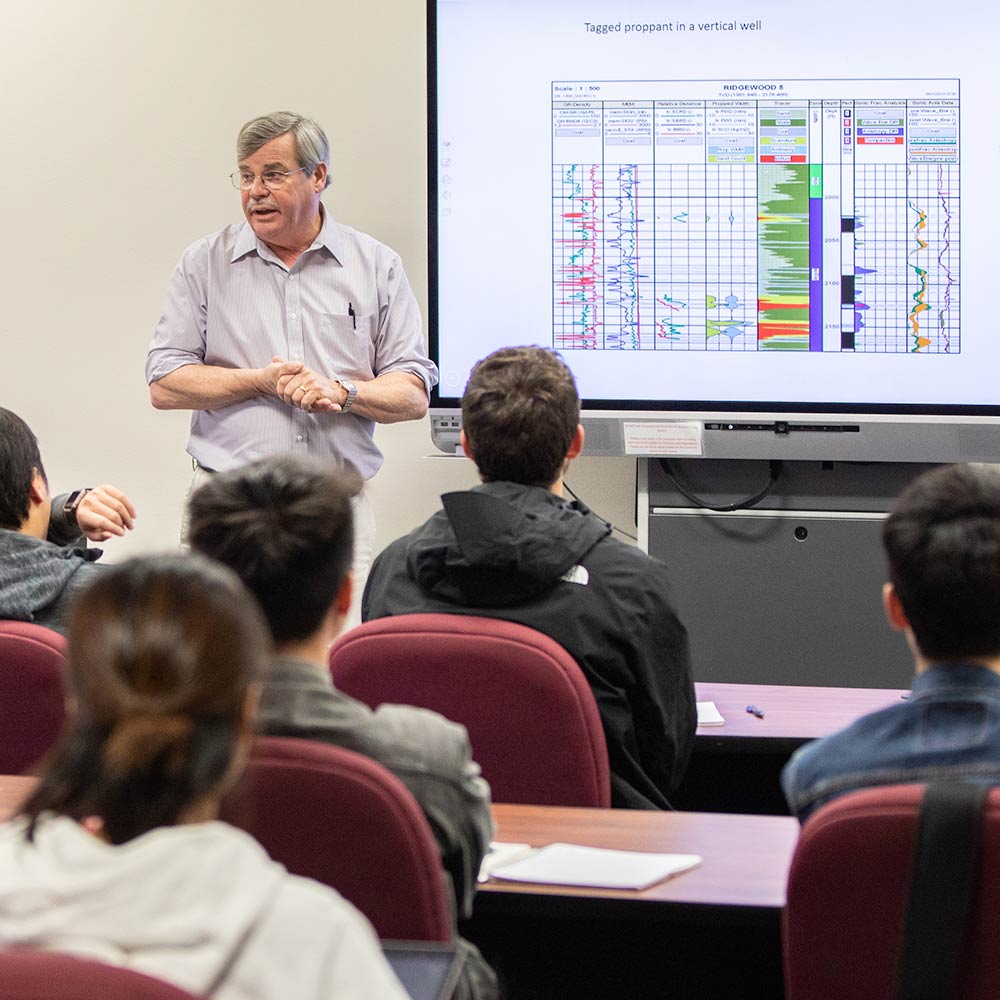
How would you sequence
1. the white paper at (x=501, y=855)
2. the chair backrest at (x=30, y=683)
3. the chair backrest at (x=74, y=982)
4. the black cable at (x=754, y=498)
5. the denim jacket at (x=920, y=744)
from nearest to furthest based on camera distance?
the chair backrest at (x=74, y=982)
the denim jacket at (x=920, y=744)
the white paper at (x=501, y=855)
the chair backrest at (x=30, y=683)
the black cable at (x=754, y=498)

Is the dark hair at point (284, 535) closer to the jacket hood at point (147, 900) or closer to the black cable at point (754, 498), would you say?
the jacket hood at point (147, 900)

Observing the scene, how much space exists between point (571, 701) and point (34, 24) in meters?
3.67

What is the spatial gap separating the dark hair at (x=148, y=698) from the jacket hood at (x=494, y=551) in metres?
1.03

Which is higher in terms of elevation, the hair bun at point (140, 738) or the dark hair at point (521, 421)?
the dark hair at point (521, 421)

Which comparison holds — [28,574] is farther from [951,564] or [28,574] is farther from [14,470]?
[951,564]

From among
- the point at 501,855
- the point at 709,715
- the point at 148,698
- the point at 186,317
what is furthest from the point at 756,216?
the point at 148,698

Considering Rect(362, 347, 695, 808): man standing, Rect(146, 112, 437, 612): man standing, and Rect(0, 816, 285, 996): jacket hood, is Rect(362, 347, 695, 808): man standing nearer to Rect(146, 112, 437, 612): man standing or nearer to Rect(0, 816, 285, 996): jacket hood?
Rect(0, 816, 285, 996): jacket hood

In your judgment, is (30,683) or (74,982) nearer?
(74,982)

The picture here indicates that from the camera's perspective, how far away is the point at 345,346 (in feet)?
12.2

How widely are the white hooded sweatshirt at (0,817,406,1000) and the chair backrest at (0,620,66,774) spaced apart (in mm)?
1077

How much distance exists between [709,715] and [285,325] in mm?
1897

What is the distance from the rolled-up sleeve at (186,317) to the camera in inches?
144

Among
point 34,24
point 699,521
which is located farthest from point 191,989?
point 34,24

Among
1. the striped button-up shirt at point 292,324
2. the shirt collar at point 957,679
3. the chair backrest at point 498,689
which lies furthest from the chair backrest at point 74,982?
the striped button-up shirt at point 292,324
